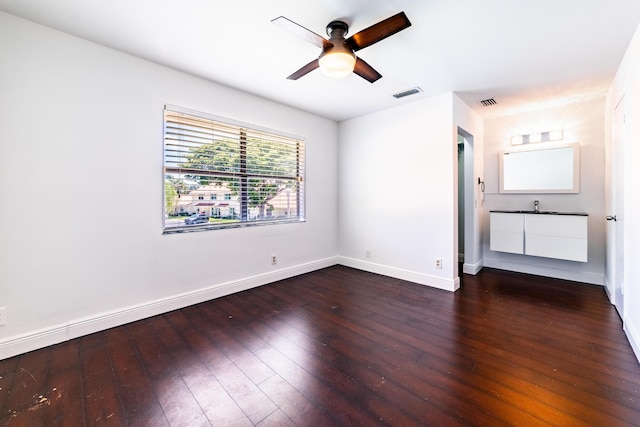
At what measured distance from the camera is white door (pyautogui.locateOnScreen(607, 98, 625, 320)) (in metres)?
2.44

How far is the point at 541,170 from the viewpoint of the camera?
389 cm

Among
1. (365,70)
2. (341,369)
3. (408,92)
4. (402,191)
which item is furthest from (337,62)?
(402,191)

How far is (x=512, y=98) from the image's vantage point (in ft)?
11.3

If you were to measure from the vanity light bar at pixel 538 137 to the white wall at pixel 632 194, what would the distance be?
1.44 metres

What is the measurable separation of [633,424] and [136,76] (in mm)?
4251

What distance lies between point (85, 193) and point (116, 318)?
3.75ft

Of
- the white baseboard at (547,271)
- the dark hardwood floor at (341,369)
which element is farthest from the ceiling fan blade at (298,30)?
the white baseboard at (547,271)

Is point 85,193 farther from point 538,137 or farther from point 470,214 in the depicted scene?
point 538,137

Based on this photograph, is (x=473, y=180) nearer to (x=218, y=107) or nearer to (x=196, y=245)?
(x=218, y=107)

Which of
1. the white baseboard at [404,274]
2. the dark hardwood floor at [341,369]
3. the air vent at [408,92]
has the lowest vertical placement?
the dark hardwood floor at [341,369]

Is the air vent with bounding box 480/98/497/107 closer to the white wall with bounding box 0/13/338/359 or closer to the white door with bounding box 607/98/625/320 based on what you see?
the white door with bounding box 607/98/625/320

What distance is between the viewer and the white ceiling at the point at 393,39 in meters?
1.84

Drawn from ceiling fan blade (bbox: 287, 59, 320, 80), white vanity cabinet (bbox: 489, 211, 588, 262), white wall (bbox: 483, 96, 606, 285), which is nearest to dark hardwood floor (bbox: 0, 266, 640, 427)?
white vanity cabinet (bbox: 489, 211, 588, 262)

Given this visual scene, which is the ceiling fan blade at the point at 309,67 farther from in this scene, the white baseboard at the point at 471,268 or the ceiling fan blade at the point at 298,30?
the white baseboard at the point at 471,268
